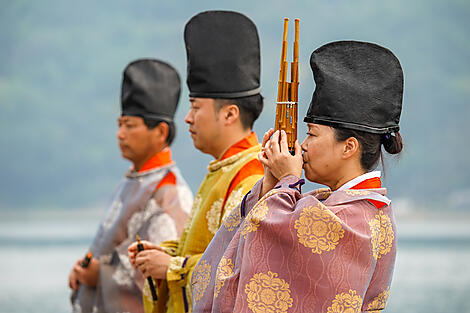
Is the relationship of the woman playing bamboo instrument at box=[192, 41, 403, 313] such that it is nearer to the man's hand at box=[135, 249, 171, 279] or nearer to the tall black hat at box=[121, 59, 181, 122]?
the man's hand at box=[135, 249, 171, 279]

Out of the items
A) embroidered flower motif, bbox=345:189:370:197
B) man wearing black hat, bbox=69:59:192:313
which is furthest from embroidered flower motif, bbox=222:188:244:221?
man wearing black hat, bbox=69:59:192:313

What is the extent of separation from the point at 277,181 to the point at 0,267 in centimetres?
1217

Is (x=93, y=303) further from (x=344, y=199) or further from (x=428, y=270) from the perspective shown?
(x=428, y=270)

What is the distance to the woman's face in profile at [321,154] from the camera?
5.97 feet

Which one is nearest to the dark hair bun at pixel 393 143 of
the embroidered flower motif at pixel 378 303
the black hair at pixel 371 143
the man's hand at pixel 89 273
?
the black hair at pixel 371 143

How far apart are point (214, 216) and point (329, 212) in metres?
0.84

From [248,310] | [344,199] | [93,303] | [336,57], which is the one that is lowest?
[93,303]

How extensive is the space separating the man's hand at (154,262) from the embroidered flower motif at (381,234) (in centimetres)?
97

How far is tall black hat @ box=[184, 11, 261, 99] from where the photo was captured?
2546 mm

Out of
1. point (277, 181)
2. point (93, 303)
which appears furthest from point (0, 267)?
point (277, 181)

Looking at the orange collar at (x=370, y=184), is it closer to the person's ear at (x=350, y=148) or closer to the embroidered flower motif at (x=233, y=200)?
the person's ear at (x=350, y=148)

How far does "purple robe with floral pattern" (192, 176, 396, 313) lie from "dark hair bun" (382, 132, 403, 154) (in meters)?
0.11

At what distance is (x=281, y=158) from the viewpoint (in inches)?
72.2

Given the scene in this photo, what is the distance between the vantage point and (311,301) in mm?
1670
